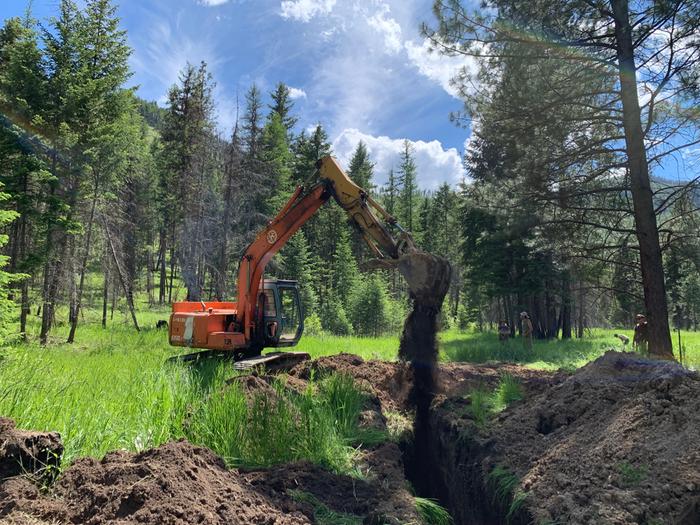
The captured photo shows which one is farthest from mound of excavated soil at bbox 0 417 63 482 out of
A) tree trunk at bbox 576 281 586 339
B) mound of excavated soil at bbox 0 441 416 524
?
tree trunk at bbox 576 281 586 339

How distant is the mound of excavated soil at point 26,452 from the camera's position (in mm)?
2984

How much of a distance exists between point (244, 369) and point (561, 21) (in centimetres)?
928

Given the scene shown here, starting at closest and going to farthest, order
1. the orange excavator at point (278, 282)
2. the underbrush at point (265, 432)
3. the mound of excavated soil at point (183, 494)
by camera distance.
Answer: the mound of excavated soil at point (183, 494) → the underbrush at point (265, 432) → the orange excavator at point (278, 282)

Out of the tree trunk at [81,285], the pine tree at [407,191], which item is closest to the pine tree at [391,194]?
the pine tree at [407,191]

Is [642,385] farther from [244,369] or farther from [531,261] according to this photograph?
[531,261]

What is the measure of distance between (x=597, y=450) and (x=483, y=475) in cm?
127

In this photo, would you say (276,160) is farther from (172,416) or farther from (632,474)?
(632,474)

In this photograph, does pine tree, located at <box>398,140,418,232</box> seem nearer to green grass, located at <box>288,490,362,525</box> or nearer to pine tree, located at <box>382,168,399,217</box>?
pine tree, located at <box>382,168,399,217</box>

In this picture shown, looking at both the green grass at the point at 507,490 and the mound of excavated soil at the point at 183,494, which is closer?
the mound of excavated soil at the point at 183,494

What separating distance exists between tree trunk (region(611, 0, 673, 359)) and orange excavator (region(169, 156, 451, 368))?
480 cm

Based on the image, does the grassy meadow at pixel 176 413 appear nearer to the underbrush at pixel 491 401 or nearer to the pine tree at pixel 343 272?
the underbrush at pixel 491 401

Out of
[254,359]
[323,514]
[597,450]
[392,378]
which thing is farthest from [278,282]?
[597,450]

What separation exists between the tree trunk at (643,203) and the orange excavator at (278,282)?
15.7 feet

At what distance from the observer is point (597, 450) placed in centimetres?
414
